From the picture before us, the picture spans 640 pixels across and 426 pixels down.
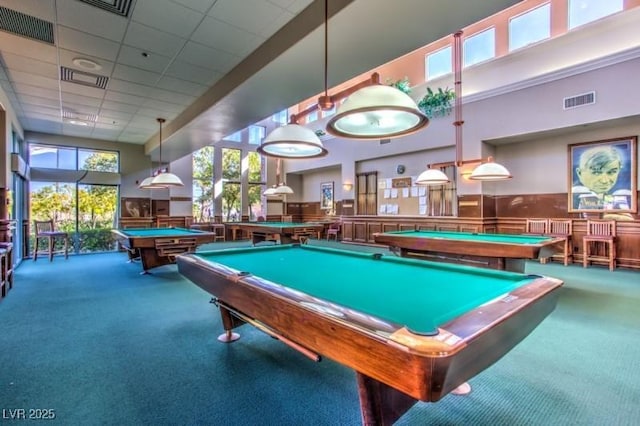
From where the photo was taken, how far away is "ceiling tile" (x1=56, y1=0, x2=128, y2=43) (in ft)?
9.66

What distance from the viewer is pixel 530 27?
7043 mm

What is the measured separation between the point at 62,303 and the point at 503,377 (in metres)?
4.81

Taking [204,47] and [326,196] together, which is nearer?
[204,47]

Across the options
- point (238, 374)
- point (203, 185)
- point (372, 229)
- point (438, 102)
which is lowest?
point (238, 374)

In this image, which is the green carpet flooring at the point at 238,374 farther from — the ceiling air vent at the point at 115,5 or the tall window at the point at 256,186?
the tall window at the point at 256,186

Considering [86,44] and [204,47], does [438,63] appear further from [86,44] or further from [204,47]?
[86,44]

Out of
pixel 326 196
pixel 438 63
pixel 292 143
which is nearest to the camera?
pixel 292 143

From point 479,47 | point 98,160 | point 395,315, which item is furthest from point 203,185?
point 395,315

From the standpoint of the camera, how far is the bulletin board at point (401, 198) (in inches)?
351

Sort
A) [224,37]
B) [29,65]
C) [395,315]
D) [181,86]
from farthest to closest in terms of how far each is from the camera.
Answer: [181,86], [29,65], [224,37], [395,315]

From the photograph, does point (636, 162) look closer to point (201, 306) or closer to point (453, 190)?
point (453, 190)

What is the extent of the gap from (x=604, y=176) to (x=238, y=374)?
24.9ft

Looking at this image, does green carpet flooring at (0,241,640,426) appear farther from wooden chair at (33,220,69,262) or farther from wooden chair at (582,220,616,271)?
wooden chair at (33,220,69,262)

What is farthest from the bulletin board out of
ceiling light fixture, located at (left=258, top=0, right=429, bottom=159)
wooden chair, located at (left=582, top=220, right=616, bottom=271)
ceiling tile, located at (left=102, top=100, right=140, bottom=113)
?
ceiling tile, located at (left=102, top=100, right=140, bottom=113)
